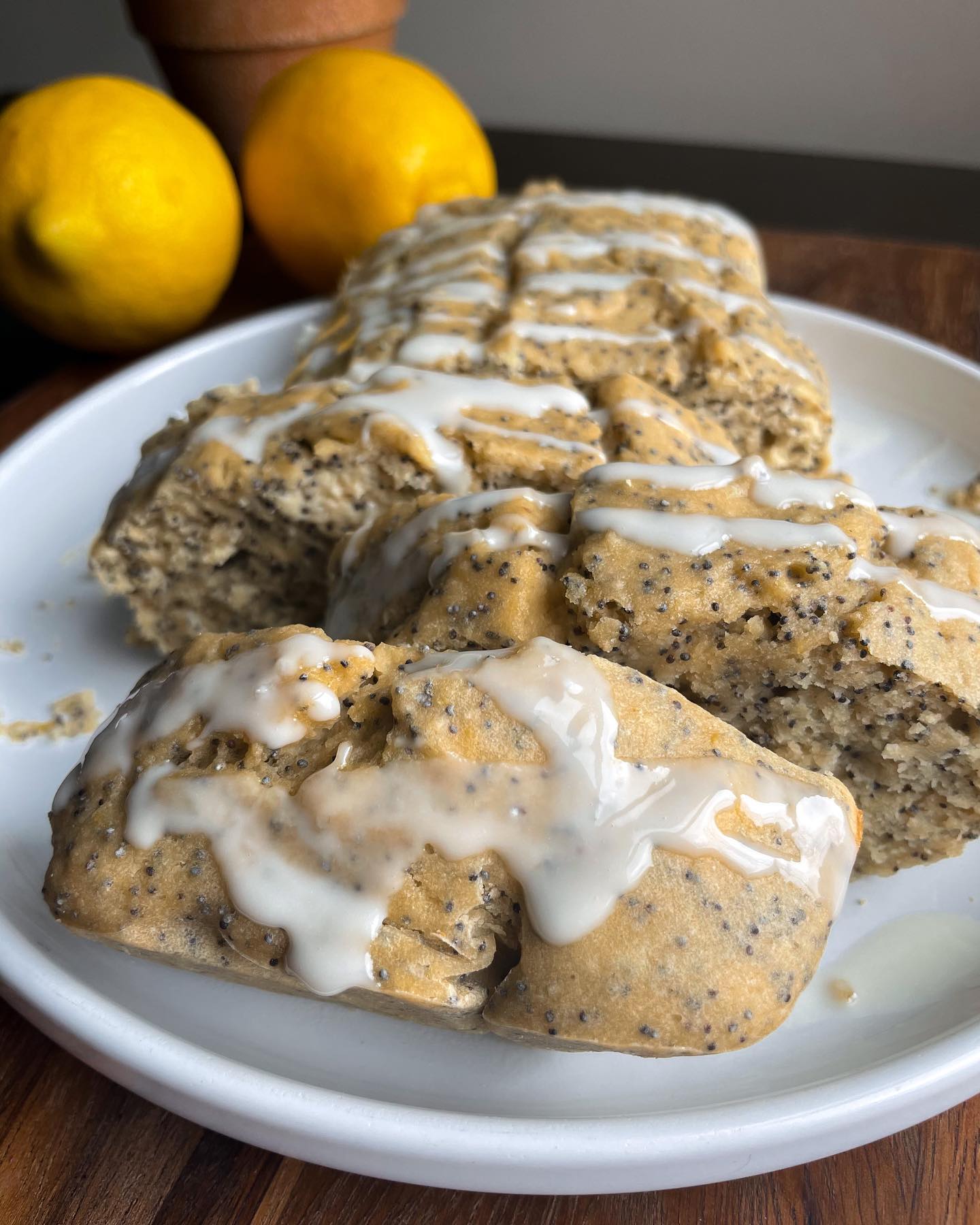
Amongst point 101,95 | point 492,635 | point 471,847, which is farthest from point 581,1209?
point 101,95

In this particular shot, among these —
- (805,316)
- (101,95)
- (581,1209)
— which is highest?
(101,95)

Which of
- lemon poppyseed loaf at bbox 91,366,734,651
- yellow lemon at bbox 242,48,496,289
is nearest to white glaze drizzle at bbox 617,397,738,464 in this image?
lemon poppyseed loaf at bbox 91,366,734,651

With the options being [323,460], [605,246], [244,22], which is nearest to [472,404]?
[323,460]

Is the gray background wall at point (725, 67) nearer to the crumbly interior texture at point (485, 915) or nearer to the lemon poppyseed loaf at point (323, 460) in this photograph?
the lemon poppyseed loaf at point (323, 460)

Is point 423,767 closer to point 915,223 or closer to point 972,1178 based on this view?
point 972,1178

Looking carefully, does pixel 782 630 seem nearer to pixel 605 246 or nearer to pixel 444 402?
pixel 444 402
